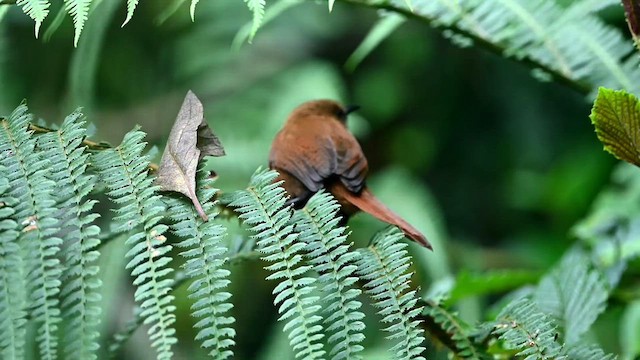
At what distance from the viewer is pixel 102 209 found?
3.62m

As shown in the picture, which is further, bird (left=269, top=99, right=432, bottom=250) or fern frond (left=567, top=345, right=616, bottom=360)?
bird (left=269, top=99, right=432, bottom=250)

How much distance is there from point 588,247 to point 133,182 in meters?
1.46

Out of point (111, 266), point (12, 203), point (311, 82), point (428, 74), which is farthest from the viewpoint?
point (428, 74)

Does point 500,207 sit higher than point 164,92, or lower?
lower

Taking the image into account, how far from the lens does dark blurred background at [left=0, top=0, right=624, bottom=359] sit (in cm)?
362

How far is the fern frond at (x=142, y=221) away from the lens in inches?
38.1

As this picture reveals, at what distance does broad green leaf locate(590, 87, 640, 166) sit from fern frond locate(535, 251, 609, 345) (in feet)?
1.32

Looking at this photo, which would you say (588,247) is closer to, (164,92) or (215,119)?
(215,119)

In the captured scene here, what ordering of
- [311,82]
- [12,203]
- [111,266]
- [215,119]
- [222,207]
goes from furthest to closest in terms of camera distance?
[215,119] < [311,82] < [111,266] < [222,207] < [12,203]

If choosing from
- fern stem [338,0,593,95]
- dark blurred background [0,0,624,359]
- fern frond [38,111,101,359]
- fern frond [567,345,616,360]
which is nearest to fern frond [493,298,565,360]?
fern frond [567,345,616,360]

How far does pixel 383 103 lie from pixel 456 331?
293 cm

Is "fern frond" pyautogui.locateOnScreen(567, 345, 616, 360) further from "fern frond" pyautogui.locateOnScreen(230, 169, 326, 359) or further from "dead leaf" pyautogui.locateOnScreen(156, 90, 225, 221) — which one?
"dead leaf" pyautogui.locateOnScreen(156, 90, 225, 221)

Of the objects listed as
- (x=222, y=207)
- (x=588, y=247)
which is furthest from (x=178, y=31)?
(x=222, y=207)

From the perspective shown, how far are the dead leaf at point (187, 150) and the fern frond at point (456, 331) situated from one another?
390 millimetres
